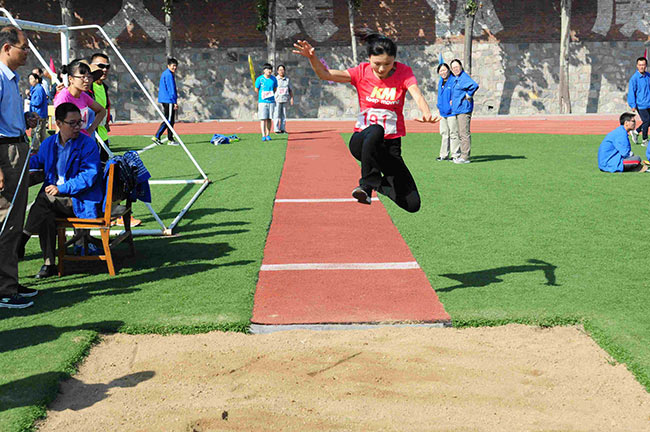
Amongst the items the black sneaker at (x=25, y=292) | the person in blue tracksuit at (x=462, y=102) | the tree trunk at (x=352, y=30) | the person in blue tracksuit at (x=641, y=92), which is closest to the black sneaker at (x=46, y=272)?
the black sneaker at (x=25, y=292)

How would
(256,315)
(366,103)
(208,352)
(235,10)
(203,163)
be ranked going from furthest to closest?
(235,10)
(203,163)
(366,103)
(256,315)
(208,352)

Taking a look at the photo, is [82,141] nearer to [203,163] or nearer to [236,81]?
[203,163]

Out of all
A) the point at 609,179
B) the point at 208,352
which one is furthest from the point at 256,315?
the point at 609,179

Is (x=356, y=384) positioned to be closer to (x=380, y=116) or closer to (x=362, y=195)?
(x=362, y=195)

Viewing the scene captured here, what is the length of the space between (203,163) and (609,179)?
8346 mm

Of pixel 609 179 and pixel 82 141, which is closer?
pixel 82 141

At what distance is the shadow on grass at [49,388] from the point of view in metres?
4.35

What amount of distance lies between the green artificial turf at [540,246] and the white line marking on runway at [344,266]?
0.21 m

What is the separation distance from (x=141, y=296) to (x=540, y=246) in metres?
4.33

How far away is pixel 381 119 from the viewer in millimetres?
6457

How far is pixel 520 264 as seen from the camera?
293 inches

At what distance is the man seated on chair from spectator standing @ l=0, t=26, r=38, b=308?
789 millimetres

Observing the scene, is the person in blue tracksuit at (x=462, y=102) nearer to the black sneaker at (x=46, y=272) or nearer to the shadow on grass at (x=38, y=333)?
the black sneaker at (x=46, y=272)

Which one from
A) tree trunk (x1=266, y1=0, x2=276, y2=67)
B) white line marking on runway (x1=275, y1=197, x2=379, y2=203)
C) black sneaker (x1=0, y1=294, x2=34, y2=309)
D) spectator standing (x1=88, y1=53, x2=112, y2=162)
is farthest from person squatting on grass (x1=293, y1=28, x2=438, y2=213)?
tree trunk (x1=266, y1=0, x2=276, y2=67)
